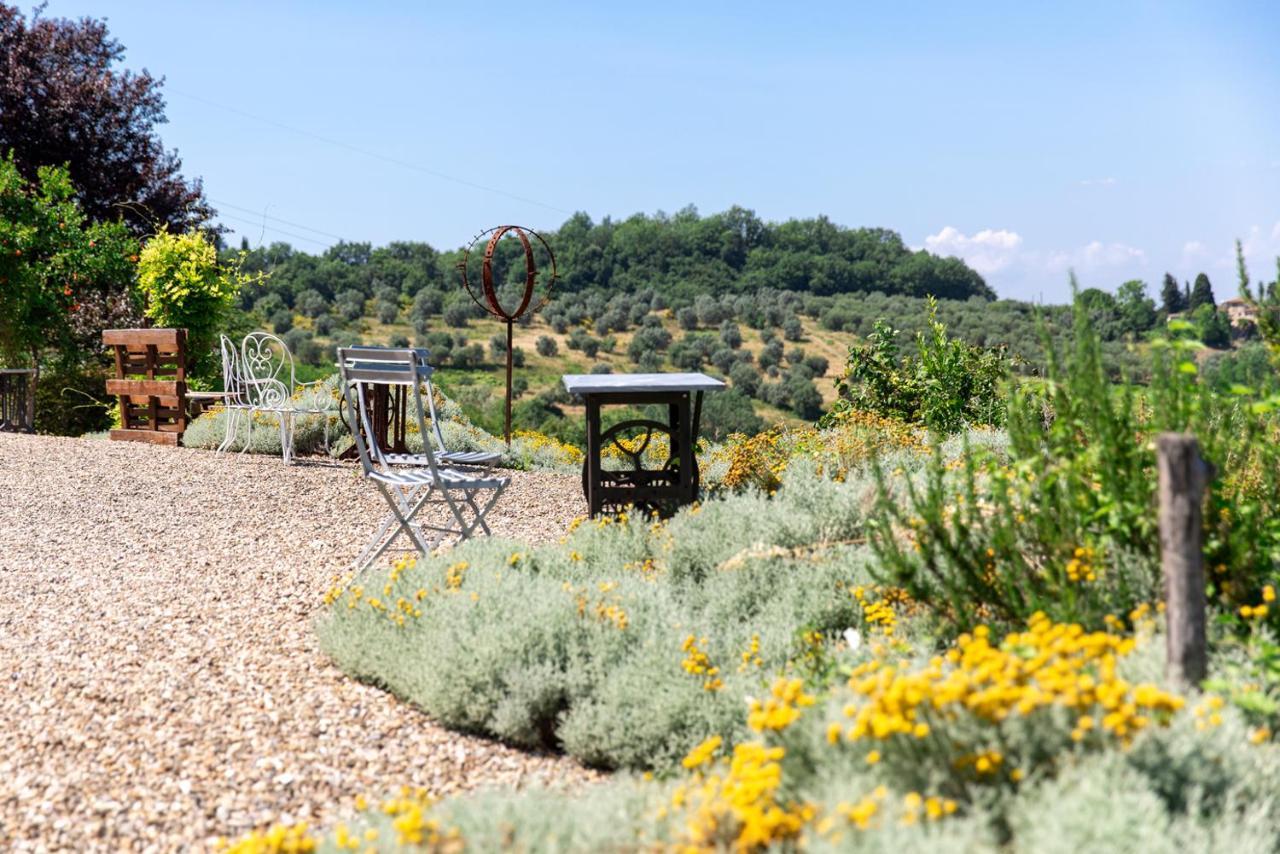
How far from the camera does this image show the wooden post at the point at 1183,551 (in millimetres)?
2291

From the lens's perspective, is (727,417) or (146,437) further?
(727,417)

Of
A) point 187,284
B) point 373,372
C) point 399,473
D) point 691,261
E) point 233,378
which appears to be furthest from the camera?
point 691,261

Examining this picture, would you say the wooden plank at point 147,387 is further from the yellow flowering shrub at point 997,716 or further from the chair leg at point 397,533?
the yellow flowering shrub at point 997,716

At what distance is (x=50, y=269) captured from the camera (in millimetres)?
12477

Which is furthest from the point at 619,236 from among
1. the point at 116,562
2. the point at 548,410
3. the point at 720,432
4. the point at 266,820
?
the point at 266,820

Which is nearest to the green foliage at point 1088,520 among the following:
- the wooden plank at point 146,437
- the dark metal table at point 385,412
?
the dark metal table at point 385,412

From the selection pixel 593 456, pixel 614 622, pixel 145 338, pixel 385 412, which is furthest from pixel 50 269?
pixel 614 622

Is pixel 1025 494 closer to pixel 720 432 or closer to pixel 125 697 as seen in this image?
pixel 125 697

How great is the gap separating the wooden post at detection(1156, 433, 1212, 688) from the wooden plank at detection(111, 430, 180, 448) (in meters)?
9.05

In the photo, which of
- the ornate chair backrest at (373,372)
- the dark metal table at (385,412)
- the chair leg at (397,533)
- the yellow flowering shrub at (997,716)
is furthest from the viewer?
the dark metal table at (385,412)

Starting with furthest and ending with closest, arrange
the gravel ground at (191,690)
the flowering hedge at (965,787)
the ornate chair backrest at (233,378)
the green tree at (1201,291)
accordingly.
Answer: the green tree at (1201,291)
the ornate chair backrest at (233,378)
the gravel ground at (191,690)
the flowering hedge at (965,787)

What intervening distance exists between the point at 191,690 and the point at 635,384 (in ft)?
8.66

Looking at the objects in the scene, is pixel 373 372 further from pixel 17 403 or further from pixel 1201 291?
pixel 1201 291

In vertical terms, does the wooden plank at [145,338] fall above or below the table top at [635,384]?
above
